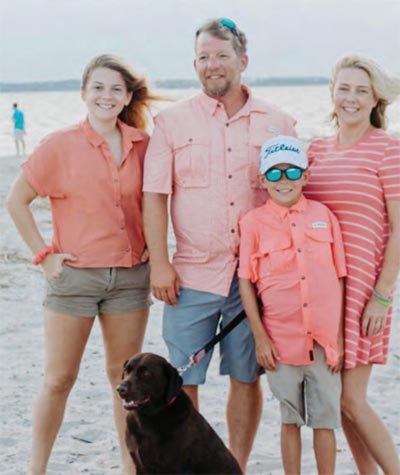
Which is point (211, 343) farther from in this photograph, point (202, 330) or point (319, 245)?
point (319, 245)

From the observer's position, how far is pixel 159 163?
3887mm

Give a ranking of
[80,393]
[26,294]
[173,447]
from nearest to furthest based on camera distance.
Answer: [173,447]
[80,393]
[26,294]

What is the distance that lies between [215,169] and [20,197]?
916mm

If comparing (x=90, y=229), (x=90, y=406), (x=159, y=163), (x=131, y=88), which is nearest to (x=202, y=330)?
(x=90, y=229)

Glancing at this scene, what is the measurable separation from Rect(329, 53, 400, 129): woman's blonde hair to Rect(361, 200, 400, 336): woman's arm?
0.45 m

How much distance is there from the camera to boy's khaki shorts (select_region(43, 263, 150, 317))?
12.7 ft

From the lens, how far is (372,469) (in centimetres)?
402

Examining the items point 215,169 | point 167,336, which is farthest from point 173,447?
point 215,169

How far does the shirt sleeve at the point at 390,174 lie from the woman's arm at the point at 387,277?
37mm

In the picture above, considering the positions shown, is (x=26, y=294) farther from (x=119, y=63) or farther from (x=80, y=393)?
(x=119, y=63)

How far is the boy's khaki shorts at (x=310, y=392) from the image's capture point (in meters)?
3.69

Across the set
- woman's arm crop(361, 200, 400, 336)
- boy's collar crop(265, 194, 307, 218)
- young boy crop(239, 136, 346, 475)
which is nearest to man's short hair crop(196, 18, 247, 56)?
young boy crop(239, 136, 346, 475)

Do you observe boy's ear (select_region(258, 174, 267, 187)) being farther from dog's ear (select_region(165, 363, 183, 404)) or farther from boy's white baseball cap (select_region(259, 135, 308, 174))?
dog's ear (select_region(165, 363, 183, 404))

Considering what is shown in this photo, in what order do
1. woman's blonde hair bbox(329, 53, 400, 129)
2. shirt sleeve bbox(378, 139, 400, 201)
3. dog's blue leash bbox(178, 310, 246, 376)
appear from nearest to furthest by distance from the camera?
1. shirt sleeve bbox(378, 139, 400, 201)
2. woman's blonde hair bbox(329, 53, 400, 129)
3. dog's blue leash bbox(178, 310, 246, 376)
